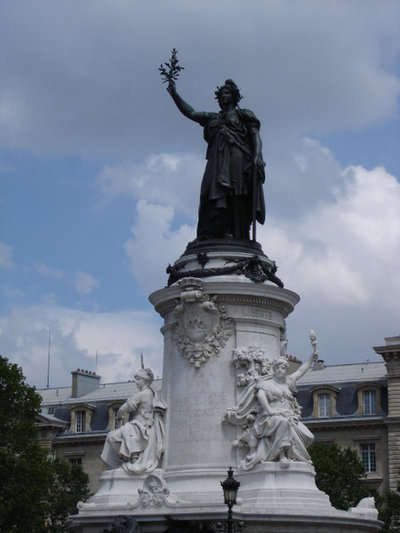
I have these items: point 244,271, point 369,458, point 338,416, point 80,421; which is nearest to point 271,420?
point 244,271

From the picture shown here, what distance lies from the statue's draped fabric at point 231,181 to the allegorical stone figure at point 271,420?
3.95 metres

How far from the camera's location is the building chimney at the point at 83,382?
83.2m

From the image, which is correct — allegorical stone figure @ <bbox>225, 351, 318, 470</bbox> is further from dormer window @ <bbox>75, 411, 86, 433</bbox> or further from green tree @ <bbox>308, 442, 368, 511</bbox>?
dormer window @ <bbox>75, 411, 86, 433</bbox>

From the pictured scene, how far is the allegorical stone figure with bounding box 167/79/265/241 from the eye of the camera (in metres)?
25.9

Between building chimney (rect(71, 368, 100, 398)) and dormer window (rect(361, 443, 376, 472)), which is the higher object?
building chimney (rect(71, 368, 100, 398))

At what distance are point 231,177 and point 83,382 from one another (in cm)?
5987

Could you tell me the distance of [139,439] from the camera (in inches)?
943

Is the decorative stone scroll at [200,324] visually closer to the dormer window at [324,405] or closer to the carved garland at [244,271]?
the carved garland at [244,271]

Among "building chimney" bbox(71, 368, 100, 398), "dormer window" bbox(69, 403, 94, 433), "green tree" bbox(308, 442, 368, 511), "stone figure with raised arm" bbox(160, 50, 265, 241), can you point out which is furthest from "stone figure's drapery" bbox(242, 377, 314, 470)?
"building chimney" bbox(71, 368, 100, 398)

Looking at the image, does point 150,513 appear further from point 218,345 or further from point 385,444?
point 385,444

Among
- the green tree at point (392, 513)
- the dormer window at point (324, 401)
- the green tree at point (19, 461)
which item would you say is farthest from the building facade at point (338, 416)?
the green tree at point (19, 461)

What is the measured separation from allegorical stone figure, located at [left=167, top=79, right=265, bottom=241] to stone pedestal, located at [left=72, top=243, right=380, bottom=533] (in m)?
1.05

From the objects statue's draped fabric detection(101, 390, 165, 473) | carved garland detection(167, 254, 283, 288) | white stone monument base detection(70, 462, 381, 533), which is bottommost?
white stone monument base detection(70, 462, 381, 533)

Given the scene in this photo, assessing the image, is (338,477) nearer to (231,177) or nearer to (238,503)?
(231,177)
